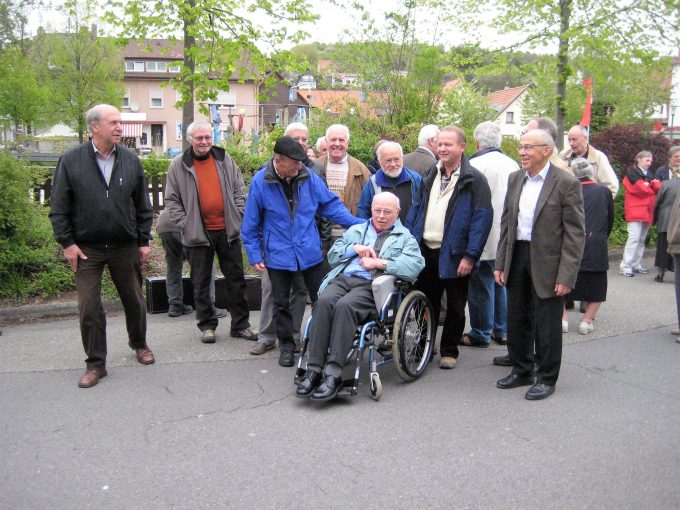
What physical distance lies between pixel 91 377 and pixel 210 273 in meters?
1.63

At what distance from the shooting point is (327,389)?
15.7 feet

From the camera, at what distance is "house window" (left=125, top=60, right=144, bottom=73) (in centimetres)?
6193

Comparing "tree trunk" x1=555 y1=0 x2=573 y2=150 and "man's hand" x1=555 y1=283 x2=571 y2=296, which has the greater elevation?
"tree trunk" x1=555 y1=0 x2=573 y2=150

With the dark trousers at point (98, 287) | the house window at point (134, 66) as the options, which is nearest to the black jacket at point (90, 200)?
the dark trousers at point (98, 287)

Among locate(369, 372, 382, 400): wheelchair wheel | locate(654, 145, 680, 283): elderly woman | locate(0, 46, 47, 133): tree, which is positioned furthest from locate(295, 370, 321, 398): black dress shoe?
locate(0, 46, 47, 133): tree

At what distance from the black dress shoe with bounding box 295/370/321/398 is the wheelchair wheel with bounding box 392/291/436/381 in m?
0.60

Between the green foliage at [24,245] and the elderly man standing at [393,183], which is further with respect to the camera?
the green foliage at [24,245]

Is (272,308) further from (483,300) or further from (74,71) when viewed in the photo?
(74,71)

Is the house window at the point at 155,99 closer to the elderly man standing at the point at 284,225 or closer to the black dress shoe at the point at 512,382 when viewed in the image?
the elderly man standing at the point at 284,225

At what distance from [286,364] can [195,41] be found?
263 inches

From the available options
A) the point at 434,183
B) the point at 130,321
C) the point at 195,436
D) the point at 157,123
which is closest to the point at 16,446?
the point at 195,436

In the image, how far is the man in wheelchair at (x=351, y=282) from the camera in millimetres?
4906

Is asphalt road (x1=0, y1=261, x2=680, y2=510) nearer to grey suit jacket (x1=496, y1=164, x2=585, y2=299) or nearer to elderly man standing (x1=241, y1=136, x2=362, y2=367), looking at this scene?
elderly man standing (x1=241, y1=136, x2=362, y2=367)

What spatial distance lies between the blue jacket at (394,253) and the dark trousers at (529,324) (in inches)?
28.7
